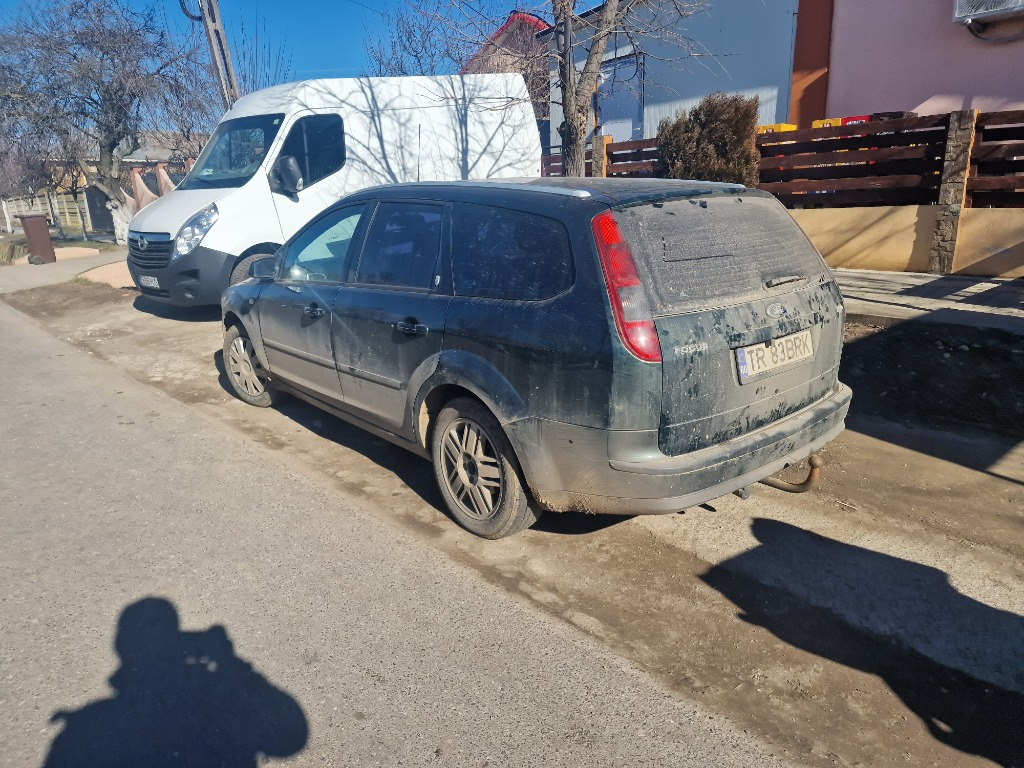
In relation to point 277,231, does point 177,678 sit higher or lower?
lower

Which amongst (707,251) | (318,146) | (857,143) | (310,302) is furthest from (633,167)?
(707,251)

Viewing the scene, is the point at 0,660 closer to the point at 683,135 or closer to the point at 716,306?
the point at 716,306

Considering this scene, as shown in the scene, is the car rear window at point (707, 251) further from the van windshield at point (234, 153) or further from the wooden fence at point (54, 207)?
the wooden fence at point (54, 207)

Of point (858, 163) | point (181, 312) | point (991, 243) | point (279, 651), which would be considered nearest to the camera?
point (279, 651)

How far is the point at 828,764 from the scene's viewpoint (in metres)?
2.40

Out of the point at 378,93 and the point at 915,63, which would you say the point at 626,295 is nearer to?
the point at 378,93

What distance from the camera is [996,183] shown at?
25.8 ft

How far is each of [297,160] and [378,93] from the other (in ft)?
4.56

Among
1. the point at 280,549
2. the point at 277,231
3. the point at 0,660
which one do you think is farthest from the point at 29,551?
the point at 277,231

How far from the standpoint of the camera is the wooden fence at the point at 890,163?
798cm

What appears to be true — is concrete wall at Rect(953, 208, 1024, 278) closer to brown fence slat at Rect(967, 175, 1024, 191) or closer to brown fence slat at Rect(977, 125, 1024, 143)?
brown fence slat at Rect(967, 175, 1024, 191)

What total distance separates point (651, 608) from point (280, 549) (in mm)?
1878

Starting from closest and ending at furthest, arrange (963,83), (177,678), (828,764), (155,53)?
1. (828,764)
2. (177,678)
3. (963,83)
4. (155,53)

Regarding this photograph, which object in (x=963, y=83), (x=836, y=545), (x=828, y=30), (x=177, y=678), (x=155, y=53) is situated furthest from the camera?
(x=155, y=53)
